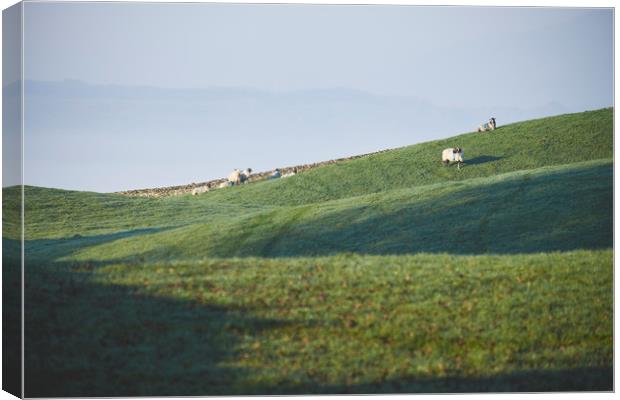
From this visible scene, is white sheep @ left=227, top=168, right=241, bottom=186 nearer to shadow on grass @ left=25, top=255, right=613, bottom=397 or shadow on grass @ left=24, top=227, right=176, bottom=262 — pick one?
shadow on grass @ left=24, top=227, right=176, bottom=262

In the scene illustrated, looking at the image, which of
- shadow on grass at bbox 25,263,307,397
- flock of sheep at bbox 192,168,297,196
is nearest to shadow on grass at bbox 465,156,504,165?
flock of sheep at bbox 192,168,297,196

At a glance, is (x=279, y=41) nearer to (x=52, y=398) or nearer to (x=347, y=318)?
(x=347, y=318)

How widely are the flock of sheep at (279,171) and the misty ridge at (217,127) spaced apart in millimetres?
1335

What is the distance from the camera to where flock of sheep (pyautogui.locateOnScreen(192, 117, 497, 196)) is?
98.0ft

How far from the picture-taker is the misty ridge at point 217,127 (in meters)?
20.7

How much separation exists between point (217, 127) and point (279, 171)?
9510 mm

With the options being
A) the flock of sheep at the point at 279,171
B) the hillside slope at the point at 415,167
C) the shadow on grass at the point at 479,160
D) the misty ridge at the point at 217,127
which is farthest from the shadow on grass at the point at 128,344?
the shadow on grass at the point at 479,160

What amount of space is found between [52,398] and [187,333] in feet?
11.1

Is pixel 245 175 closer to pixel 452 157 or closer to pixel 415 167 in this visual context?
pixel 415 167

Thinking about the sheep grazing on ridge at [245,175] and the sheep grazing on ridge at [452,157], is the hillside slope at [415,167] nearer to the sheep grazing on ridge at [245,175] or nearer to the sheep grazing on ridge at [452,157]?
the sheep grazing on ridge at [452,157]

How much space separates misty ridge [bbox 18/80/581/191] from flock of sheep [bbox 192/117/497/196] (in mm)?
1335

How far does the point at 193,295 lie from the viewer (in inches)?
691

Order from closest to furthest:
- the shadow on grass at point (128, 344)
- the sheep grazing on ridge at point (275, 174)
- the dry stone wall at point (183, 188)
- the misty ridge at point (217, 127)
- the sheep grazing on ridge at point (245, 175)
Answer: the shadow on grass at point (128, 344) < the misty ridge at point (217, 127) < the sheep grazing on ridge at point (245, 175) < the dry stone wall at point (183, 188) < the sheep grazing on ridge at point (275, 174)

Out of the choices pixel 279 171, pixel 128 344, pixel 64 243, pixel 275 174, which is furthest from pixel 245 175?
pixel 128 344
